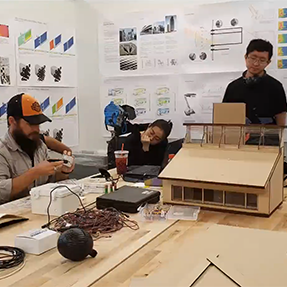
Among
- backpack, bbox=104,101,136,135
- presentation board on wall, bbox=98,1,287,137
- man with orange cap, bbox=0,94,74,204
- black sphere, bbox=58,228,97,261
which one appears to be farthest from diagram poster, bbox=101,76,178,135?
black sphere, bbox=58,228,97,261

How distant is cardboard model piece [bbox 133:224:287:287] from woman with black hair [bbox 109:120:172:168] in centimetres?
183

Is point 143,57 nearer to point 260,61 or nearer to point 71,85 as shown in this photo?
point 71,85

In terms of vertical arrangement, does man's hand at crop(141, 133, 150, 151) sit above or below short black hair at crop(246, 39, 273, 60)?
below

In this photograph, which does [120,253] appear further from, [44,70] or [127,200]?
[44,70]

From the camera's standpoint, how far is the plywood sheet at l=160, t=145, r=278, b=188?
1.75 metres

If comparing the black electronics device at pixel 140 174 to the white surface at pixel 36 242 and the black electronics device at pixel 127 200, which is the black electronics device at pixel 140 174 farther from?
the white surface at pixel 36 242

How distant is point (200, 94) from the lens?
3.79m

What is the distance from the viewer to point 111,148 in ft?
12.1

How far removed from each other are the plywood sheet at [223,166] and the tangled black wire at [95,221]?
0.30 m

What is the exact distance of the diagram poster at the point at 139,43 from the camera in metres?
3.86

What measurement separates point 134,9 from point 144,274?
3.22 metres

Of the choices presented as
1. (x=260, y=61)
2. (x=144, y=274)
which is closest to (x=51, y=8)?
(x=260, y=61)

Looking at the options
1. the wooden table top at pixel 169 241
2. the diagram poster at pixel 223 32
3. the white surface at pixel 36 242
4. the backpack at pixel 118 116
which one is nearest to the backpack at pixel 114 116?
the backpack at pixel 118 116

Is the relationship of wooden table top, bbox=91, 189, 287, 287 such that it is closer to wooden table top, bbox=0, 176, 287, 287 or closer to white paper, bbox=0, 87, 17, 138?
wooden table top, bbox=0, 176, 287, 287
